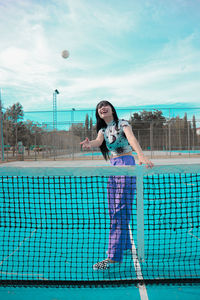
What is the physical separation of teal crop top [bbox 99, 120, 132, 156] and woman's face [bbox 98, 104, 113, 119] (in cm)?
11

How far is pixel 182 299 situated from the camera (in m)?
2.22

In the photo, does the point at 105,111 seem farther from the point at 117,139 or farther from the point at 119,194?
the point at 119,194

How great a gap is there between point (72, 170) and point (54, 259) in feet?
3.82

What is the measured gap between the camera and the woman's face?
2857mm

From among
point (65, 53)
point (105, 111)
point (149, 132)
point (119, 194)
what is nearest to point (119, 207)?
point (119, 194)

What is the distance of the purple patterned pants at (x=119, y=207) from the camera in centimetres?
273

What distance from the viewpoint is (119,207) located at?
9.04 feet

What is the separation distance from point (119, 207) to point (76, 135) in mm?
17581

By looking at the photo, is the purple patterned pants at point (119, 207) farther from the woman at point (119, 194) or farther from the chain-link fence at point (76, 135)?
the chain-link fence at point (76, 135)

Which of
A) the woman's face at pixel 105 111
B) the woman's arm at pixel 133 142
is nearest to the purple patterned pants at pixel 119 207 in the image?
the woman's arm at pixel 133 142

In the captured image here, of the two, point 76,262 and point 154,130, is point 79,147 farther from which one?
point 76,262

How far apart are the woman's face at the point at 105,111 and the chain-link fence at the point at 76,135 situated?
16.6 m

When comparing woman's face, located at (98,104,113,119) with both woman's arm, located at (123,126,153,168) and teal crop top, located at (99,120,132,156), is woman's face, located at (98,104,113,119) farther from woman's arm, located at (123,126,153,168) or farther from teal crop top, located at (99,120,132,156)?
woman's arm, located at (123,126,153,168)

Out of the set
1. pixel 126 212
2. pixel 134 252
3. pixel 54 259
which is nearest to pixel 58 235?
pixel 54 259
